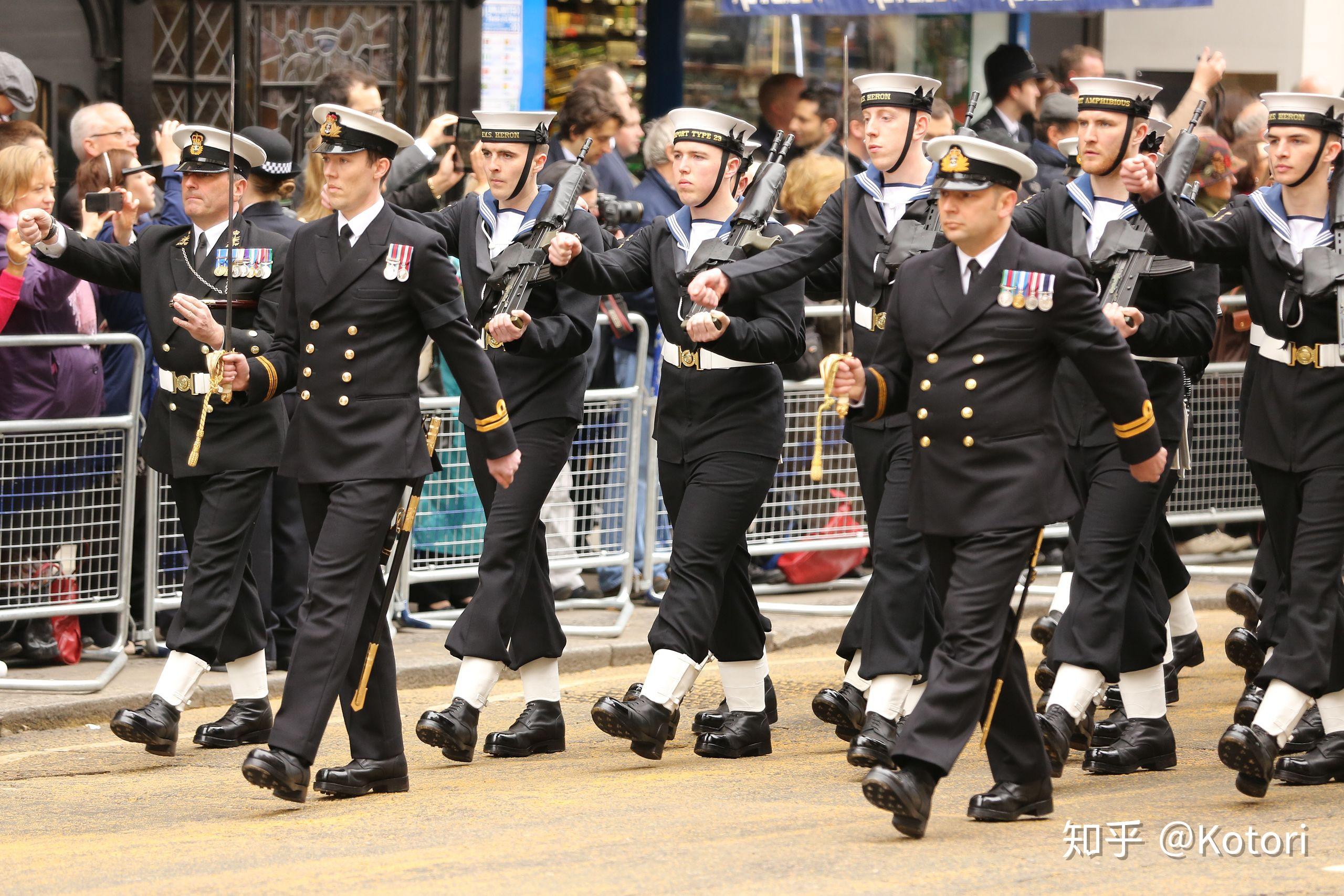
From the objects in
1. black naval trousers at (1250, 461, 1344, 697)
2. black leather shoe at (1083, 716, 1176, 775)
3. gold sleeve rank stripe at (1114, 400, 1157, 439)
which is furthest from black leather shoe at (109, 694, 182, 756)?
black naval trousers at (1250, 461, 1344, 697)

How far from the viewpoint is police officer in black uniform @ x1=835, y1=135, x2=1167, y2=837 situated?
20.1 ft

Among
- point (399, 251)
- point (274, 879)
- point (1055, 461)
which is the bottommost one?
point (274, 879)

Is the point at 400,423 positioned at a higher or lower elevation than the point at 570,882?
higher

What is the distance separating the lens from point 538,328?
25.0ft

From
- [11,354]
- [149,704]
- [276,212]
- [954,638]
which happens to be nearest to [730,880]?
[954,638]

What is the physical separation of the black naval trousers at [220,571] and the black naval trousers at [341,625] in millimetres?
980

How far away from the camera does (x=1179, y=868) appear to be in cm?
581

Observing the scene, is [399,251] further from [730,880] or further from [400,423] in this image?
[730,880]

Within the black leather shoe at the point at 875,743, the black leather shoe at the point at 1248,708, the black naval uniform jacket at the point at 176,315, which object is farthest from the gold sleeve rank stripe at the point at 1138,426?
the black naval uniform jacket at the point at 176,315

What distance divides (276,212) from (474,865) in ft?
11.3

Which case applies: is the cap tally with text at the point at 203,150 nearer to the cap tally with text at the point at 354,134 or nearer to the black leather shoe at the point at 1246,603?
the cap tally with text at the point at 354,134

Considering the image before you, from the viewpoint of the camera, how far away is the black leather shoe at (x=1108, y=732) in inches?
298

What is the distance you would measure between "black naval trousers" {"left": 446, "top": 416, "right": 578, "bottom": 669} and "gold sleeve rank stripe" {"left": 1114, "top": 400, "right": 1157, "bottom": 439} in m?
2.25

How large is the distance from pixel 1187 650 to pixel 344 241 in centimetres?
408
